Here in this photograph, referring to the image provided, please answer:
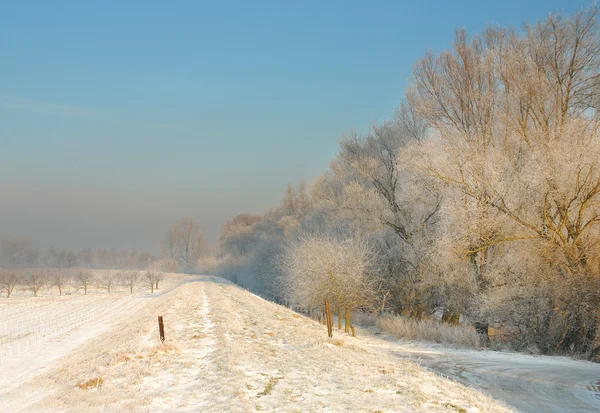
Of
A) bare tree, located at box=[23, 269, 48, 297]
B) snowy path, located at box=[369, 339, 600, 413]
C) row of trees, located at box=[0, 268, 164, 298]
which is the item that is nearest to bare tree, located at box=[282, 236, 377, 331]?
snowy path, located at box=[369, 339, 600, 413]

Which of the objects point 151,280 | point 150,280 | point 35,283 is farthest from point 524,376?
point 35,283

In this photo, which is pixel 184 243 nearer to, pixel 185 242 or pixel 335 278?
pixel 185 242

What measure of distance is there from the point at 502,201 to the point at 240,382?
1221 cm

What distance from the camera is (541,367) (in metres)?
12.7

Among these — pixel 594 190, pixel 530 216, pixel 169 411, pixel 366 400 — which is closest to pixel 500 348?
pixel 530 216

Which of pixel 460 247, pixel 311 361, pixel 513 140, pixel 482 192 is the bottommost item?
pixel 311 361

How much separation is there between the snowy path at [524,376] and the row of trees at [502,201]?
97.3 inches

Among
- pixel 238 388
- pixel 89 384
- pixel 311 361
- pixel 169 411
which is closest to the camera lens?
pixel 169 411

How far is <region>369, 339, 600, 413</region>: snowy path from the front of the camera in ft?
31.1

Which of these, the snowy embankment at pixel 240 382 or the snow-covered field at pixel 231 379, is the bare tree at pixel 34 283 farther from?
the snowy embankment at pixel 240 382

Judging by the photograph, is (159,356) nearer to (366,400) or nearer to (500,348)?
(366,400)

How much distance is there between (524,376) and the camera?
1150 cm

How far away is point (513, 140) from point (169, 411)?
1695cm

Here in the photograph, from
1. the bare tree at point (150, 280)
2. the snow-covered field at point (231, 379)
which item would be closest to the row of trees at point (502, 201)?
the snow-covered field at point (231, 379)
